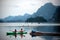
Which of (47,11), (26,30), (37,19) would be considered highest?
(47,11)

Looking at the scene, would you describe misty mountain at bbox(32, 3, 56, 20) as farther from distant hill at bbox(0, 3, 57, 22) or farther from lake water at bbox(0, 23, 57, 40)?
lake water at bbox(0, 23, 57, 40)

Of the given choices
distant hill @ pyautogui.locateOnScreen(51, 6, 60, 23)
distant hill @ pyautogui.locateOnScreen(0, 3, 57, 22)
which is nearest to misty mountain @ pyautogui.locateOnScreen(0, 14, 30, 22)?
distant hill @ pyautogui.locateOnScreen(0, 3, 57, 22)

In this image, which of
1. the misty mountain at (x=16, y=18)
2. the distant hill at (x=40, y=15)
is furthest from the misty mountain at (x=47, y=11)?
the misty mountain at (x=16, y=18)

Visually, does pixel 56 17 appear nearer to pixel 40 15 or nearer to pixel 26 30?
pixel 40 15

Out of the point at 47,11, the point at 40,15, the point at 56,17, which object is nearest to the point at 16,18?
the point at 40,15

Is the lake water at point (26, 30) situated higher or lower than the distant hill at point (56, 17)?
lower

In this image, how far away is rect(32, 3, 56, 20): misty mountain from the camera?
6.98ft

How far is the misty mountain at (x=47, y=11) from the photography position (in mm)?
2129

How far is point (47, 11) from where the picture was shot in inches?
84.4

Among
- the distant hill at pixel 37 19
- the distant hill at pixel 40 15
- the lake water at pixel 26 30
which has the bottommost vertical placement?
the lake water at pixel 26 30

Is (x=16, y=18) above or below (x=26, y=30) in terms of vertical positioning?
above

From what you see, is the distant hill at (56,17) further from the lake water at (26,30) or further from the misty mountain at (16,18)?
the misty mountain at (16,18)

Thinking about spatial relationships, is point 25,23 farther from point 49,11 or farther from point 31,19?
point 49,11

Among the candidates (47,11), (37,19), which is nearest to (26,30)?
(37,19)
